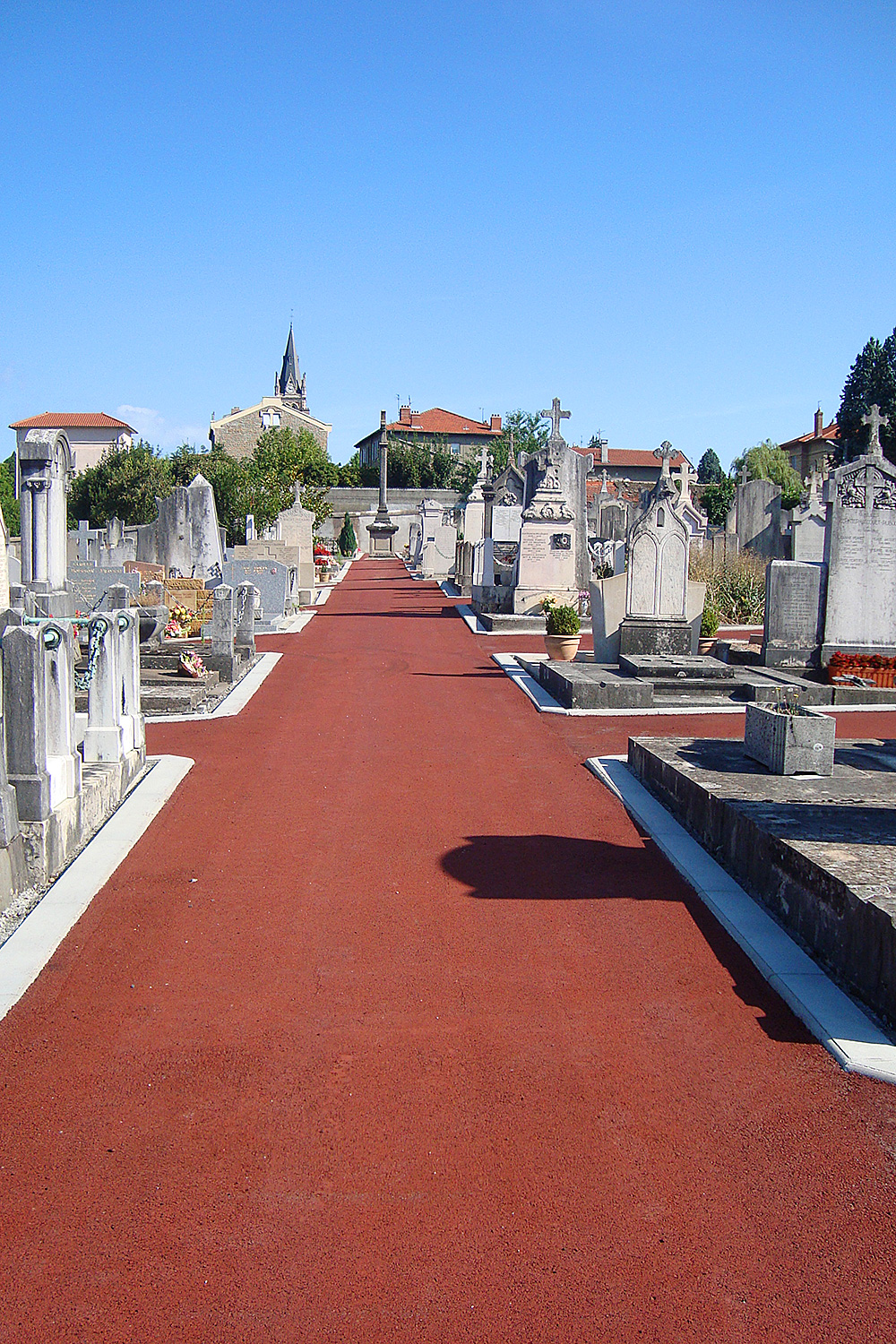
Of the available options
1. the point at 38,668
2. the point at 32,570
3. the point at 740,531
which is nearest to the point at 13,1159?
the point at 38,668

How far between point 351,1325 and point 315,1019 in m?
1.80

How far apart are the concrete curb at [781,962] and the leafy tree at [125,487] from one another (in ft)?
189

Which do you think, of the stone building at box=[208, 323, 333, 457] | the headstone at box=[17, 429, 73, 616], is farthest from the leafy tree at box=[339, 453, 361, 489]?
the headstone at box=[17, 429, 73, 616]

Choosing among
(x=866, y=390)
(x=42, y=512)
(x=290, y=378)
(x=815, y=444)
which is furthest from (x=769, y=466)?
(x=290, y=378)

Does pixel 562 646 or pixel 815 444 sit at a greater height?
pixel 815 444

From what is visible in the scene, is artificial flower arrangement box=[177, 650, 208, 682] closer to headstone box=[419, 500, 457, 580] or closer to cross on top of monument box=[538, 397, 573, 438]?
cross on top of monument box=[538, 397, 573, 438]

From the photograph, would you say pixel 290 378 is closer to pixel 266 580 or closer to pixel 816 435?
pixel 816 435

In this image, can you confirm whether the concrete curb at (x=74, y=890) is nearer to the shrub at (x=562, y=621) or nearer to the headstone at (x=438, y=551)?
the shrub at (x=562, y=621)

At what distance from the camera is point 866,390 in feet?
206

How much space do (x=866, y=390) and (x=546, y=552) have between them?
48.8 m

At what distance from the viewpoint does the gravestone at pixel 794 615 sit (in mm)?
14773

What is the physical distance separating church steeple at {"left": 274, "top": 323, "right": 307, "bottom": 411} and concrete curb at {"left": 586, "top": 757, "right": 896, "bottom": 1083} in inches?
4651

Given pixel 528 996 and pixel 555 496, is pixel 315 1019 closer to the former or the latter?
pixel 528 996

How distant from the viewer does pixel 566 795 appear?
8438 mm
